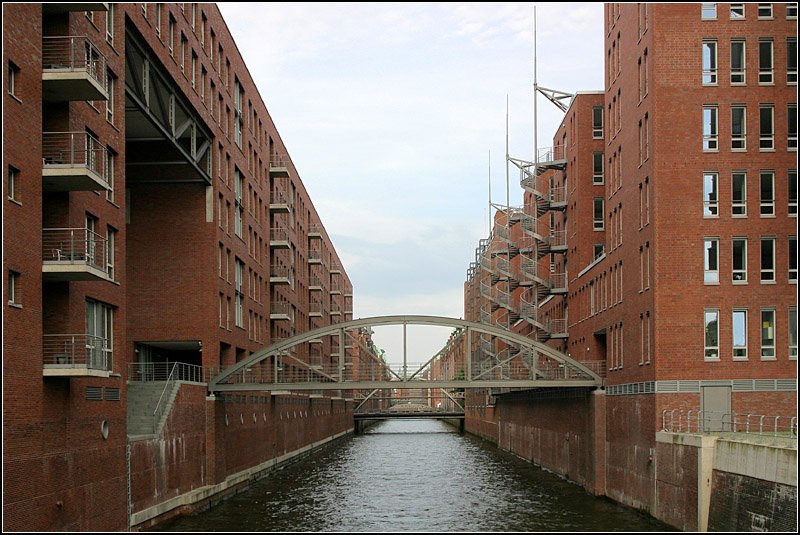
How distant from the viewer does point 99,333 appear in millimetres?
27969

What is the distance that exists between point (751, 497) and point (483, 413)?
6964 centimetres

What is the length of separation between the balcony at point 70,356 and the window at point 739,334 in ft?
65.8

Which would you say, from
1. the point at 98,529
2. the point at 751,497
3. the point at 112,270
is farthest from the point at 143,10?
the point at 751,497

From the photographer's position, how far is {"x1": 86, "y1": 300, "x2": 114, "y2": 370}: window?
87.8ft

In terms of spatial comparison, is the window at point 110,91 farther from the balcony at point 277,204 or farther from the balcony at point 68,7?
the balcony at point 277,204

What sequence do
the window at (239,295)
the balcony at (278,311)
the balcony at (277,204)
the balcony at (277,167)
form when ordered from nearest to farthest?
the window at (239,295) < the balcony at (277,204) < the balcony at (278,311) < the balcony at (277,167)

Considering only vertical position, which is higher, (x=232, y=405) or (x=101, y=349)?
(x=101, y=349)

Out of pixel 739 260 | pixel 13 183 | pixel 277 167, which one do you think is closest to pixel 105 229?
pixel 13 183

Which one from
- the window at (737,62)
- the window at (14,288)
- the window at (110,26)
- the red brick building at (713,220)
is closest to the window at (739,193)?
the red brick building at (713,220)

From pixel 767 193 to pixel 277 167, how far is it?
33820 mm

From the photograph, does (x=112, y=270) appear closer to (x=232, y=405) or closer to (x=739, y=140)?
(x=232, y=405)

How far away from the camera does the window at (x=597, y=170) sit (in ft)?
176

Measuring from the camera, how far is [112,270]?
29.0 meters

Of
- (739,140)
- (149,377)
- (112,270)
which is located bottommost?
(149,377)
